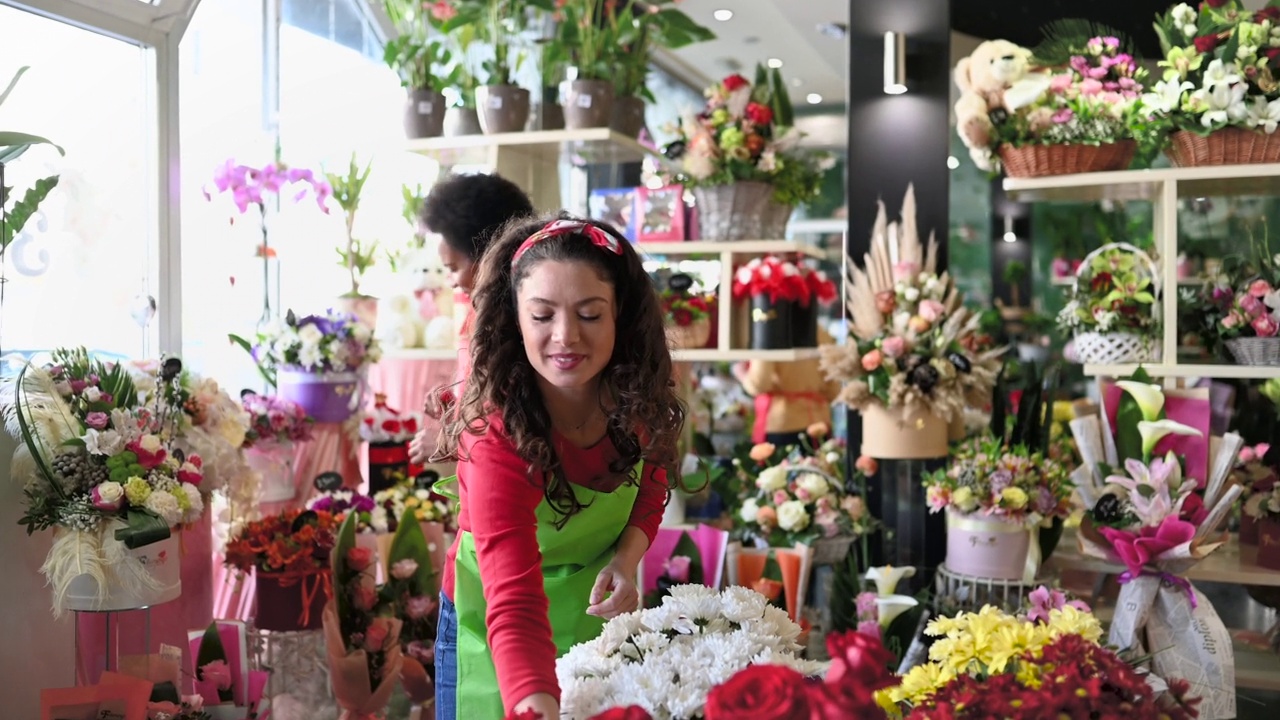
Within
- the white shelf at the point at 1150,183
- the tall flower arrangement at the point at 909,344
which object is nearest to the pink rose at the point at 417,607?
the tall flower arrangement at the point at 909,344

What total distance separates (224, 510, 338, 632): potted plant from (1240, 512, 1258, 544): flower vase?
2790 millimetres

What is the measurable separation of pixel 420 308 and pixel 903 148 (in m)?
1.87

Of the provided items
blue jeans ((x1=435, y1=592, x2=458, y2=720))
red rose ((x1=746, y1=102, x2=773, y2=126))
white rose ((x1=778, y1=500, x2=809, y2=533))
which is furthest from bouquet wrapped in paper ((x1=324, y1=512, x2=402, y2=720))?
red rose ((x1=746, y1=102, x2=773, y2=126))

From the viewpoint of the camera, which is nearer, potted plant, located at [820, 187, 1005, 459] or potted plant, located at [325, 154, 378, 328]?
potted plant, located at [820, 187, 1005, 459]

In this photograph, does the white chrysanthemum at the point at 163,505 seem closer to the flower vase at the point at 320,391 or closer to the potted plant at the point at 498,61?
the flower vase at the point at 320,391

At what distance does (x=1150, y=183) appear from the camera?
11.5 ft

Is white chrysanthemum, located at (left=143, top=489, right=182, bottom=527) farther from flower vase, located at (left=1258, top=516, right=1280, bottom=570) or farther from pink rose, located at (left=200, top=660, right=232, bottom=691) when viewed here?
flower vase, located at (left=1258, top=516, right=1280, bottom=570)

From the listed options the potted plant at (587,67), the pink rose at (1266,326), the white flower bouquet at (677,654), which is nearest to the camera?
the white flower bouquet at (677,654)

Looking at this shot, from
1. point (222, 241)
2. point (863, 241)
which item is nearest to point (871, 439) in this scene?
point (863, 241)

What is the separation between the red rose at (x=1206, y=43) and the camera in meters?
3.28

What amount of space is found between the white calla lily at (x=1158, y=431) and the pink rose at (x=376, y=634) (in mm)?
2018

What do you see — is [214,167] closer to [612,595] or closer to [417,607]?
[417,607]

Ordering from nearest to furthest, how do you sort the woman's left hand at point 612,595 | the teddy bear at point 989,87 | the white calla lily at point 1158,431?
the woman's left hand at point 612,595, the white calla lily at point 1158,431, the teddy bear at point 989,87

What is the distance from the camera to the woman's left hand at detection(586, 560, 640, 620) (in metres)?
1.34
